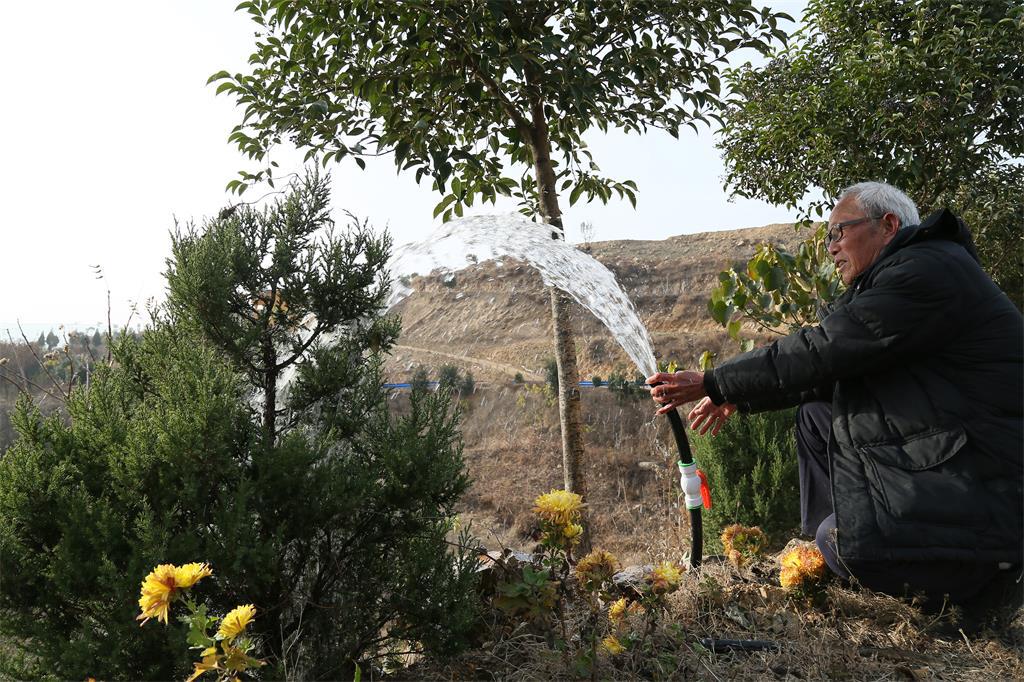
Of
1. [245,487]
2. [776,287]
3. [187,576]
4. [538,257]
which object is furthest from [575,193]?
[187,576]

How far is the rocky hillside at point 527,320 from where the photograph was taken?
46.0 ft

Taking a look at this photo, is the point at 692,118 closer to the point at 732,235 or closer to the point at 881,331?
the point at 881,331

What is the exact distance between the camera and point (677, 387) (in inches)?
92.1

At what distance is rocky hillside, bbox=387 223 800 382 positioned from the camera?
1401cm

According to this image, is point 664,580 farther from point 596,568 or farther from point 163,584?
point 163,584

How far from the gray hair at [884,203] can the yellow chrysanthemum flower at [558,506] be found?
1.37 metres

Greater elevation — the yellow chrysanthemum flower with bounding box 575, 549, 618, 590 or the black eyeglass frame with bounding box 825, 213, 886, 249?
the black eyeglass frame with bounding box 825, 213, 886, 249

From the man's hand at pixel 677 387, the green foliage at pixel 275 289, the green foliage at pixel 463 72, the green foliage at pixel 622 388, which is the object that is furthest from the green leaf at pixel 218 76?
the green foliage at pixel 622 388

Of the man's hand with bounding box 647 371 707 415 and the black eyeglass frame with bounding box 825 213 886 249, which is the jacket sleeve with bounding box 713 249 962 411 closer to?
the man's hand with bounding box 647 371 707 415

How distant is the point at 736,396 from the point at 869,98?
4933 mm

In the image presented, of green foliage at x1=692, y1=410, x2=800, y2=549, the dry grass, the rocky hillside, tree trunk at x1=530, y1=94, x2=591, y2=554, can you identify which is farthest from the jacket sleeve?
the rocky hillside

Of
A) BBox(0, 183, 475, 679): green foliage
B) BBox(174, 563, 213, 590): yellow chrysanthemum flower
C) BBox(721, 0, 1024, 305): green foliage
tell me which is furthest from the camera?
BBox(721, 0, 1024, 305): green foliage

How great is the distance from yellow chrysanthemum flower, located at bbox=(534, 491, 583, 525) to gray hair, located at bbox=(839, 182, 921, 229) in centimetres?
137

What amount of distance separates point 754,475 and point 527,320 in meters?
12.4
